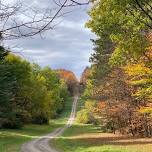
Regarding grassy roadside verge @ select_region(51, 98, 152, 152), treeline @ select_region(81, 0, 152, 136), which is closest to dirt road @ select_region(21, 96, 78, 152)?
grassy roadside verge @ select_region(51, 98, 152, 152)

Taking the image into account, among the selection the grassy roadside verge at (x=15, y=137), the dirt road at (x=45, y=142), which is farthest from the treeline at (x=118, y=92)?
the grassy roadside verge at (x=15, y=137)

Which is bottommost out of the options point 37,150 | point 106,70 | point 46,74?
point 37,150

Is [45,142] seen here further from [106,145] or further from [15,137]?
[106,145]

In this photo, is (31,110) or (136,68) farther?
(31,110)

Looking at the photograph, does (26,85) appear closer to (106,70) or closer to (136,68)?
(106,70)

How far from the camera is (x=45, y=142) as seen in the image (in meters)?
52.2

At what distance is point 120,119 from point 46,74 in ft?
240

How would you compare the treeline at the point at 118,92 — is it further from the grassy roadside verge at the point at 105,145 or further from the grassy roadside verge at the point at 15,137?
the grassy roadside verge at the point at 15,137

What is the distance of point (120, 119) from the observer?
64875mm

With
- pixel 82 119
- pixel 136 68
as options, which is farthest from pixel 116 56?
pixel 82 119

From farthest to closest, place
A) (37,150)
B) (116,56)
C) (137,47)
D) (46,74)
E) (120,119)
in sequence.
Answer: (46,74) < (120,119) < (37,150) < (116,56) < (137,47)

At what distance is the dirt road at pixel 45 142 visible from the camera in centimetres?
4239

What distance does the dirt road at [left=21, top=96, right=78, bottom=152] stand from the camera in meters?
42.4

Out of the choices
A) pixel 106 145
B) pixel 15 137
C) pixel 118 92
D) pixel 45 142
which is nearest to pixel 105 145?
pixel 106 145
